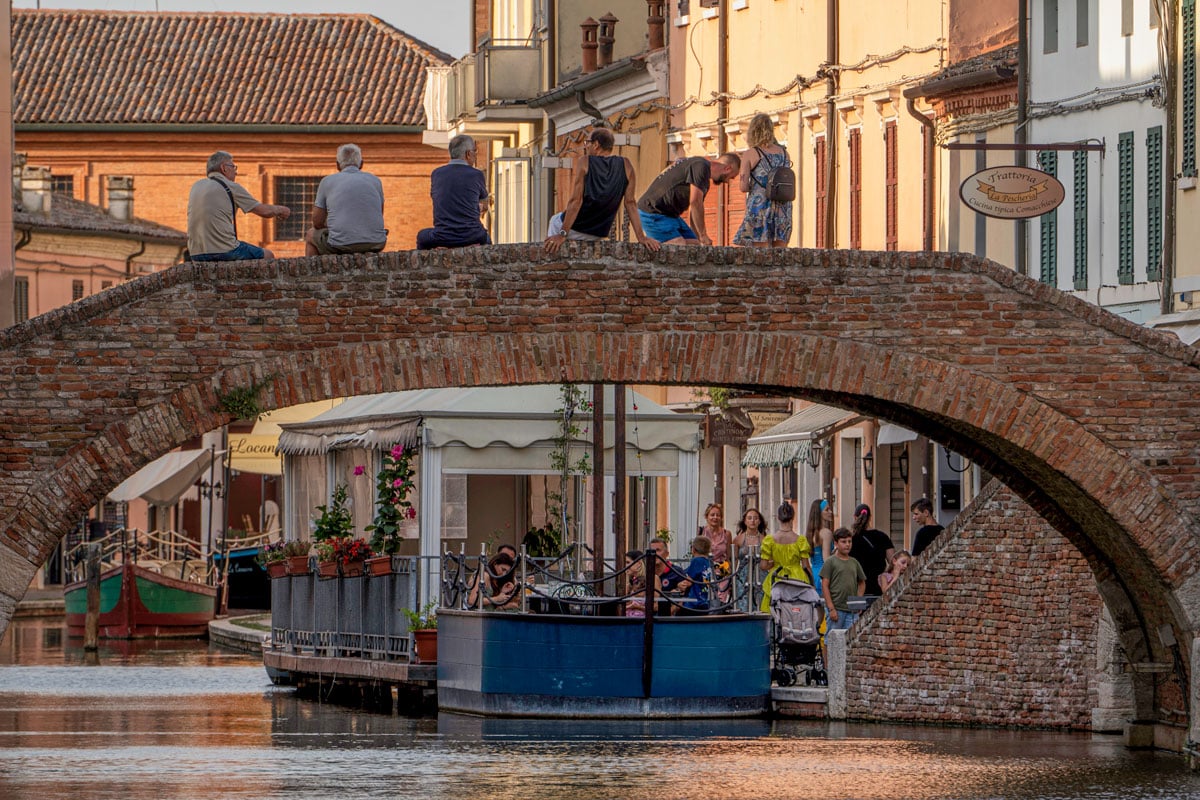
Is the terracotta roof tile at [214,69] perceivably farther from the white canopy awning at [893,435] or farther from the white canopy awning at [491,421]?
the white canopy awning at [491,421]

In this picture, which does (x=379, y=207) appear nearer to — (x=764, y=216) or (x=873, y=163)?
(x=764, y=216)

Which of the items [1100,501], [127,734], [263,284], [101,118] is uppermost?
[101,118]

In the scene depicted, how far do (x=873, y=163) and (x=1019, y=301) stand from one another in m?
17.3

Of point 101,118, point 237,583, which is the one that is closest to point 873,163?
point 237,583

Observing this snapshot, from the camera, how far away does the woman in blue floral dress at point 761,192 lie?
2397 centimetres

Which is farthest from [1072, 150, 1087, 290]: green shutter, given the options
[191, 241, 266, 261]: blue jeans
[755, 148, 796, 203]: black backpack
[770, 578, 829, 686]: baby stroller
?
[191, 241, 266, 261]: blue jeans

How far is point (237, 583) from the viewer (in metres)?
60.0

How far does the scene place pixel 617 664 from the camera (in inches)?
1152

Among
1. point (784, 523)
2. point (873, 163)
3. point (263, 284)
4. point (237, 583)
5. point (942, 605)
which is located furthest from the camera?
point (237, 583)

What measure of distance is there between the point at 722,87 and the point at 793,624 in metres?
15.9

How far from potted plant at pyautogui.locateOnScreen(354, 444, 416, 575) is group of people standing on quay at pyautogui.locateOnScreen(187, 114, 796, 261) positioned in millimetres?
10145

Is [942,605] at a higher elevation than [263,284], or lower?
lower

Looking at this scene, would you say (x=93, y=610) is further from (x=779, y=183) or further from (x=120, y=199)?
(x=120, y=199)

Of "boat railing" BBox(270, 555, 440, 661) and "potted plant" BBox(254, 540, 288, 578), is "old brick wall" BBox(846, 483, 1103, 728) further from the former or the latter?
"potted plant" BBox(254, 540, 288, 578)
